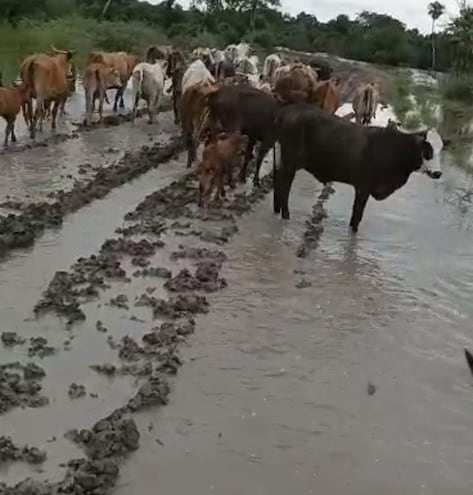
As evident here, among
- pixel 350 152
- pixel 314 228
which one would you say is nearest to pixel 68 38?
pixel 314 228

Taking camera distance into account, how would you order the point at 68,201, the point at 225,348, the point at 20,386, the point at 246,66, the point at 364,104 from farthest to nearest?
the point at 246,66 < the point at 364,104 < the point at 68,201 < the point at 225,348 < the point at 20,386

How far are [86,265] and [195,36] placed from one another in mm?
46689

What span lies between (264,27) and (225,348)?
68.1 m

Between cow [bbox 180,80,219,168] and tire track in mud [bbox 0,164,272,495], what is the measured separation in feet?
4.91

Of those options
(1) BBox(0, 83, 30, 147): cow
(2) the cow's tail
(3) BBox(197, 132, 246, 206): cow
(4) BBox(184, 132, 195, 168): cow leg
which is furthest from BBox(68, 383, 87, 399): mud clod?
(2) the cow's tail

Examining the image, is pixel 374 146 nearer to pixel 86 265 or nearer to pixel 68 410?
pixel 86 265

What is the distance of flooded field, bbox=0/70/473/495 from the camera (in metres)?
5.70

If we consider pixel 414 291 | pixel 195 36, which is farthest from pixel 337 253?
pixel 195 36

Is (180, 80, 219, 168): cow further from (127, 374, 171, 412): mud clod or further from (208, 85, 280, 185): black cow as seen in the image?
(127, 374, 171, 412): mud clod

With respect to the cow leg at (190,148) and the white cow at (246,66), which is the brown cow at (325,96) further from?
the white cow at (246,66)

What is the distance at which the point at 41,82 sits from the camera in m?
16.3

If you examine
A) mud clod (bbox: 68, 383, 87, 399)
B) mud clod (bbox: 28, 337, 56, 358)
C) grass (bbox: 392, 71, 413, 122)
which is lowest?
grass (bbox: 392, 71, 413, 122)

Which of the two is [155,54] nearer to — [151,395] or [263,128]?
[263,128]

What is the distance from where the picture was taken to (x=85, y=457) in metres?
5.44
